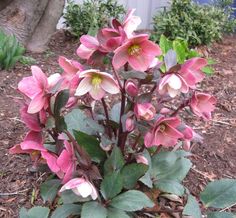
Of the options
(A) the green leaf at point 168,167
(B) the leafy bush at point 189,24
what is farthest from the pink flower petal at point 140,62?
(B) the leafy bush at point 189,24

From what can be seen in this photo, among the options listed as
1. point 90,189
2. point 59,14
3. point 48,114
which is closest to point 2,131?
point 48,114

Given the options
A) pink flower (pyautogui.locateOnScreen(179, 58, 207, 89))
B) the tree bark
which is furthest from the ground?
pink flower (pyautogui.locateOnScreen(179, 58, 207, 89))

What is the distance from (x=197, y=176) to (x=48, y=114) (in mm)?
881

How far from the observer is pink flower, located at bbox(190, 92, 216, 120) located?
61.0 inches

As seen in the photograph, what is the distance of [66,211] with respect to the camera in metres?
1.63

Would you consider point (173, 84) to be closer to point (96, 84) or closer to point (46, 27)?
point (96, 84)

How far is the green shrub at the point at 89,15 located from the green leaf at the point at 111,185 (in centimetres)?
245

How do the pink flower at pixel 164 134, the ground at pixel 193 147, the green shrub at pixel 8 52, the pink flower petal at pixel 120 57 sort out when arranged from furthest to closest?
the green shrub at pixel 8 52 → the ground at pixel 193 147 → the pink flower at pixel 164 134 → the pink flower petal at pixel 120 57

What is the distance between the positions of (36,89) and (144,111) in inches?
13.7

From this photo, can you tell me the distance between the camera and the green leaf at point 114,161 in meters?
1.64

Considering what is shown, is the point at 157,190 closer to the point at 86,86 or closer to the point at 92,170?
the point at 92,170

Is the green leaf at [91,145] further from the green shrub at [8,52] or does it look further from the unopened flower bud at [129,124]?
the green shrub at [8,52]

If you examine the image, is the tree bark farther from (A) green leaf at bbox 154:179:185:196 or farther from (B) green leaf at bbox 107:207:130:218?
(B) green leaf at bbox 107:207:130:218

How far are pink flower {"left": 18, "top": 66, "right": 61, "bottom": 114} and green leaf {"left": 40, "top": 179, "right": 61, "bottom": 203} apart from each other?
0.35 meters
